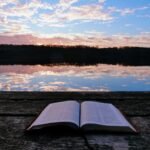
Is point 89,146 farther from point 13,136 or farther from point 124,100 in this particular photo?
point 124,100

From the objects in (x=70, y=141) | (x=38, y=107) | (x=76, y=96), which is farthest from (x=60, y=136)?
(x=76, y=96)

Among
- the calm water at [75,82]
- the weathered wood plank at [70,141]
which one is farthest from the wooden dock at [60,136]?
the calm water at [75,82]

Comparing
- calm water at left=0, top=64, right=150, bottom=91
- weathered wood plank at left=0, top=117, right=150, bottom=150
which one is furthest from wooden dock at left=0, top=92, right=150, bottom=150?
calm water at left=0, top=64, right=150, bottom=91

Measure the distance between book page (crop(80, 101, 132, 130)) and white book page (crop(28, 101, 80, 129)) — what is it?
0.04 meters

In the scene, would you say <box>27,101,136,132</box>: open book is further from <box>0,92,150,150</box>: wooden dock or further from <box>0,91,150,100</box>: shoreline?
<box>0,91,150,100</box>: shoreline

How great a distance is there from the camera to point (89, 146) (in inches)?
47.1

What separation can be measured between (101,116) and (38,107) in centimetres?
58

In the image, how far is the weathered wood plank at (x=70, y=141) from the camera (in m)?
1.19

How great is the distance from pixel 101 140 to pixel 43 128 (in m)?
0.25

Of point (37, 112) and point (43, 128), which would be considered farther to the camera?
point (37, 112)

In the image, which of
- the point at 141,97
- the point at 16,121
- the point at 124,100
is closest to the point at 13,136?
the point at 16,121

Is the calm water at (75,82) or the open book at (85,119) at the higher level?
the open book at (85,119)

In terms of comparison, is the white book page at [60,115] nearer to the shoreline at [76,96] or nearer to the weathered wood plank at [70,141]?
A: the weathered wood plank at [70,141]

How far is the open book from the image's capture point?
133 centimetres
